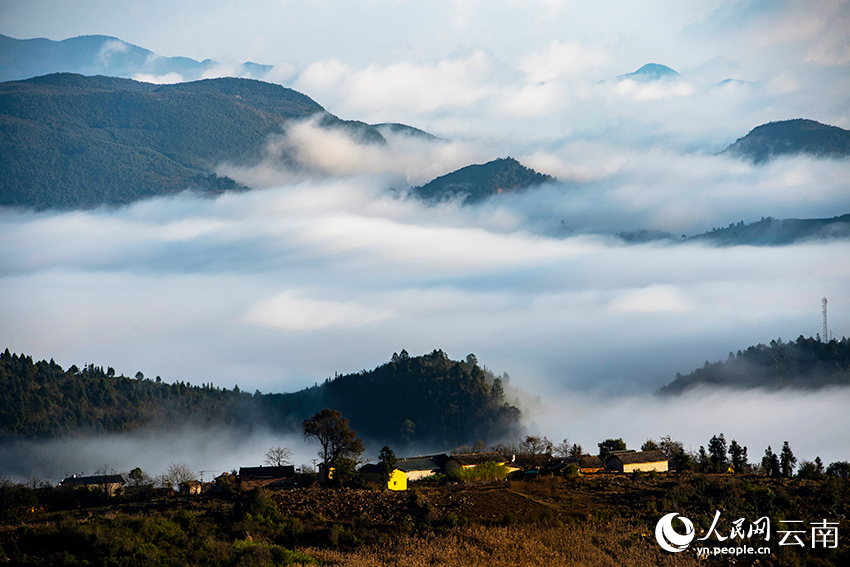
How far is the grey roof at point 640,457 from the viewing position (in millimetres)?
97625

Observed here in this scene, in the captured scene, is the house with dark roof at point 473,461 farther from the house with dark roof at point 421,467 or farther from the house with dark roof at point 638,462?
the house with dark roof at point 638,462

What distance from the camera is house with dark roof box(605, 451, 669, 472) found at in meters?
96.7

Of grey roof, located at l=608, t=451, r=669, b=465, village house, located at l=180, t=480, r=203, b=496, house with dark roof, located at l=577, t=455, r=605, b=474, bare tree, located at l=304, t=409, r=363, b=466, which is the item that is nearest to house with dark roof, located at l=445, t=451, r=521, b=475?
house with dark roof, located at l=577, t=455, r=605, b=474

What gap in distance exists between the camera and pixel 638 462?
9738 cm

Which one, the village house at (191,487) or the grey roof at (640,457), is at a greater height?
the grey roof at (640,457)

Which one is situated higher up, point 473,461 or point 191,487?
point 473,461

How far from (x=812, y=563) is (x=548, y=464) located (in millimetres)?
42743

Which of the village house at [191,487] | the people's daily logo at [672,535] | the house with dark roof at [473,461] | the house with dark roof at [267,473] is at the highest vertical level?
the house with dark roof at [473,461]

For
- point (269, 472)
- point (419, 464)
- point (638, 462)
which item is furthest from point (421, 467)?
point (638, 462)

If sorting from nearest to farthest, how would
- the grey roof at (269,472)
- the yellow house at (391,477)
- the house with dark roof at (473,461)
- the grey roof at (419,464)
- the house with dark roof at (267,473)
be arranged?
the yellow house at (391,477), the house with dark roof at (267,473), the grey roof at (269,472), the house with dark roof at (473,461), the grey roof at (419,464)

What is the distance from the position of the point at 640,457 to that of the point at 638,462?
1647mm

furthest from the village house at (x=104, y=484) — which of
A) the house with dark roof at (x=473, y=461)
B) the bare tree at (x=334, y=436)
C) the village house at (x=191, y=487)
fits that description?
the house with dark roof at (x=473, y=461)

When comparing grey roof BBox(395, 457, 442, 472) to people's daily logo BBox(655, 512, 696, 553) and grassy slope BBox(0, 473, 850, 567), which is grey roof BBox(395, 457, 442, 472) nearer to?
grassy slope BBox(0, 473, 850, 567)

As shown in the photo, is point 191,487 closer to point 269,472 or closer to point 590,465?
point 269,472
